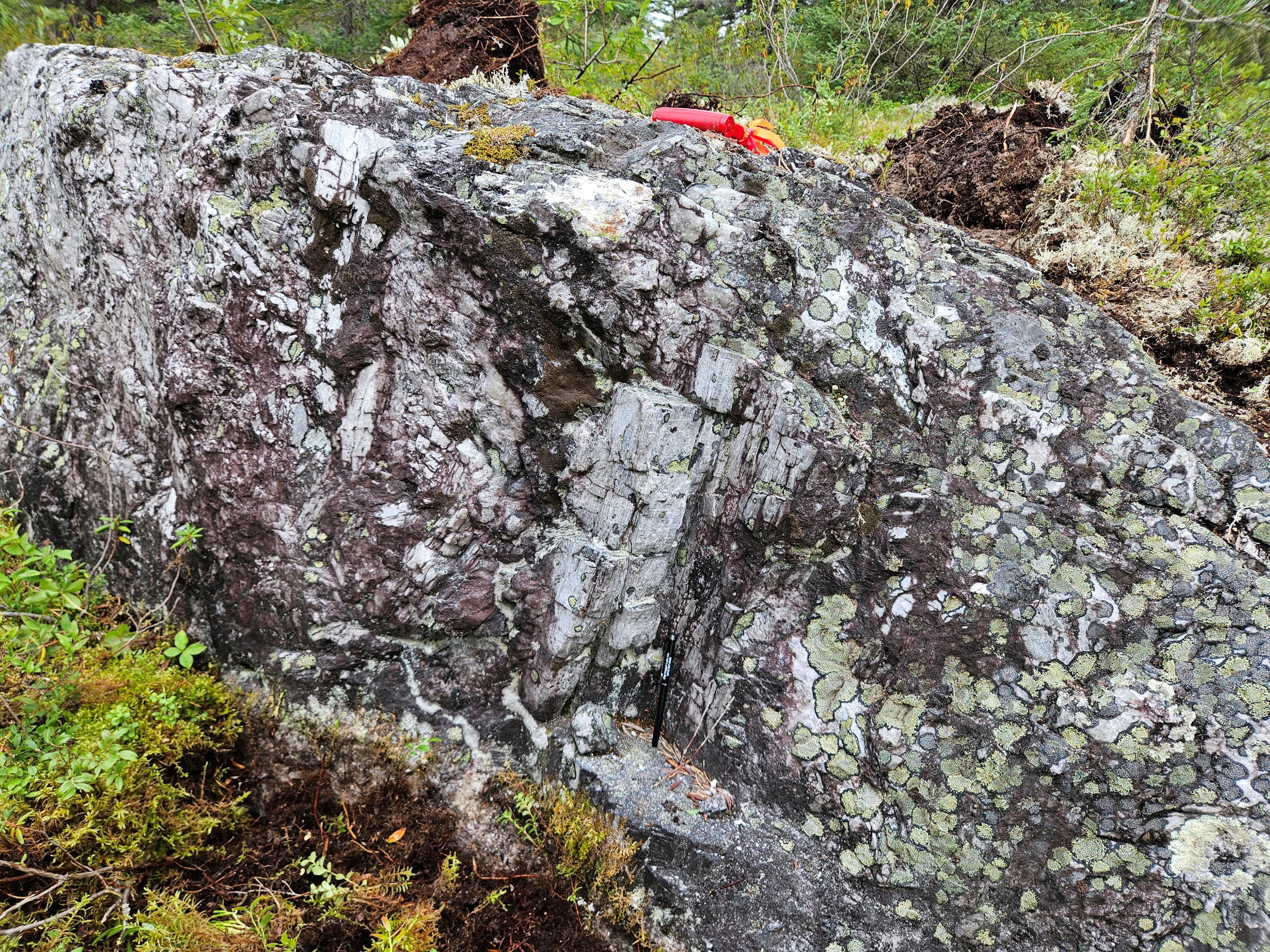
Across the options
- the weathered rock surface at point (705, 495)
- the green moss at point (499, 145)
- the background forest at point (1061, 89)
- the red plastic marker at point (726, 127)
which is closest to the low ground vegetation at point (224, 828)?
the weathered rock surface at point (705, 495)

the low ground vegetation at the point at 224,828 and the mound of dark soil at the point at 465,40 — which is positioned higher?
the mound of dark soil at the point at 465,40

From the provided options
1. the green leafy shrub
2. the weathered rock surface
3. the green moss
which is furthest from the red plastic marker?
the green leafy shrub

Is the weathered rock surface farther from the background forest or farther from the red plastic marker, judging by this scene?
the background forest

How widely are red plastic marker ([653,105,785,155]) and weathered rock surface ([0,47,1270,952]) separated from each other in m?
0.24

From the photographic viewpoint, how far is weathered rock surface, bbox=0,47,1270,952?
10.1 feet

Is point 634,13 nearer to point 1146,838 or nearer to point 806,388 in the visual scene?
point 806,388

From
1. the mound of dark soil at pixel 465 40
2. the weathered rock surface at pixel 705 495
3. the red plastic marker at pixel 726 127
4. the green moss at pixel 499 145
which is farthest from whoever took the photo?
the mound of dark soil at pixel 465 40

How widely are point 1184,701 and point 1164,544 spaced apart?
749mm

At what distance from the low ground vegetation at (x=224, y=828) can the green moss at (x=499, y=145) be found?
340 centimetres

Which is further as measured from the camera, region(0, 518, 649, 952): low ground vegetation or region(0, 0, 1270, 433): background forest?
region(0, 0, 1270, 433): background forest

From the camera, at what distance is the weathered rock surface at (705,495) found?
3070mm

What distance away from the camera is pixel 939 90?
24.0 ft

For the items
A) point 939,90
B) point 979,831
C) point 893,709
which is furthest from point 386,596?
point 939,90

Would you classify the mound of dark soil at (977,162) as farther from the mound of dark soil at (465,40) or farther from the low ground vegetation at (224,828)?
the low ground vegetation at (224,828)
